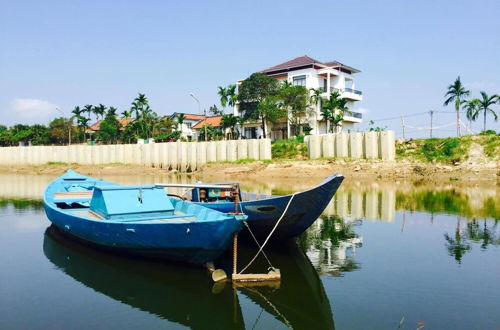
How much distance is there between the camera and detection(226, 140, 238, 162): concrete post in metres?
55.2

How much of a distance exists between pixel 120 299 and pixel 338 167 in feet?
127

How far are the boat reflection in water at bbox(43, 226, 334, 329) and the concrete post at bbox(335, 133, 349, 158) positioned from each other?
35002mm

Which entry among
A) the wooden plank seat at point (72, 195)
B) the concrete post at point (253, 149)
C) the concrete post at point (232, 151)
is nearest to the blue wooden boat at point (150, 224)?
the wooden plank seat at point (72, 195)

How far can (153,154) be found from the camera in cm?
6353

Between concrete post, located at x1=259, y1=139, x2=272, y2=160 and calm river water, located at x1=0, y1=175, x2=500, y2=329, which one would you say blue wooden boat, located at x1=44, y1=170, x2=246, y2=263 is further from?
concrete post, located at x1=259, y1=139, x2=272, y2=160

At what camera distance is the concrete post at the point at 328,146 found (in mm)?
50312

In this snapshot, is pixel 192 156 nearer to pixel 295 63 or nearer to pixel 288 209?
pixel 295 63

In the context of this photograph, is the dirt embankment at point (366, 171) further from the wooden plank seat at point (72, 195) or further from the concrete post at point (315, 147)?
the wooden plank seat at point (72, 195)

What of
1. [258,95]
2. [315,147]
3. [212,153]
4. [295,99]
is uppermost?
[258,95]

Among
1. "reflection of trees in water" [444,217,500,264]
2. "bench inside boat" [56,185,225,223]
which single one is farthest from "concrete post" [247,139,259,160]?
"bench inside boat" [56,185,225,223]

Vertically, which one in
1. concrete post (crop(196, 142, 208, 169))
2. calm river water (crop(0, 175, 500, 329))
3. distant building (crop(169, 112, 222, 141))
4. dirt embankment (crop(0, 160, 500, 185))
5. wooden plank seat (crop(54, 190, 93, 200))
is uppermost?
distant building (crop(169, 112, 222, 141))

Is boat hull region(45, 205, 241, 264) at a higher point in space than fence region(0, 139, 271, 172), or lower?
lower

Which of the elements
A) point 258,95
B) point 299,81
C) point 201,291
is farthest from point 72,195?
point 299,81

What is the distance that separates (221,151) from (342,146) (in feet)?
51.5
